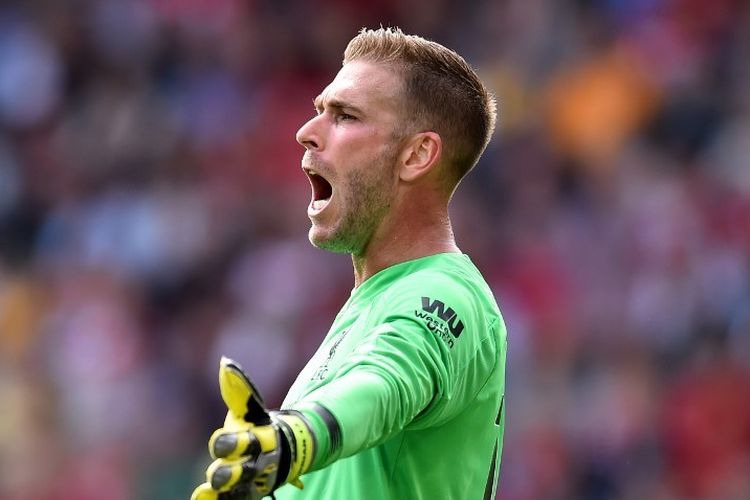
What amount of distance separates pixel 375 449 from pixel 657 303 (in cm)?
625

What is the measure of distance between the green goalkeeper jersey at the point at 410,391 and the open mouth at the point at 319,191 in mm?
271

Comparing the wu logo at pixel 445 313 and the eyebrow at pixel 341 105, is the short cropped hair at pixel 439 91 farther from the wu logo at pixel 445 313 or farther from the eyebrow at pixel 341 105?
the wu logo at pixel 445 313

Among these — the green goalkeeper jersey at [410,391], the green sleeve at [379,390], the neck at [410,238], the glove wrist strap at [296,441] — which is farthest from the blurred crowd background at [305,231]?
the glove wrist strap at [296,441]

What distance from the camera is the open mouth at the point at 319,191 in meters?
3.96

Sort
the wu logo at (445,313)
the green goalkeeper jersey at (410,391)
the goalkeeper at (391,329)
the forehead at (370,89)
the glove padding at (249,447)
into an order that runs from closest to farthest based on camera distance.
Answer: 1. the glove padding at (249,447)
2. the goalkeeper at (391,329)
3. the green goalkeeper jersey at (410,391)
4. the wu logo at (445,313)
5. the forehead at (370,89)

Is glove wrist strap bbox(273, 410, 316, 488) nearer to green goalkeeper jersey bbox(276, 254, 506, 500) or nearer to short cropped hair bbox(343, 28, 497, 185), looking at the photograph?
green goalkeeper jersey bbox(276, 254, 506, 500)

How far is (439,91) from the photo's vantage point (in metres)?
3.92

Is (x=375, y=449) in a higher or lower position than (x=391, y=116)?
lower

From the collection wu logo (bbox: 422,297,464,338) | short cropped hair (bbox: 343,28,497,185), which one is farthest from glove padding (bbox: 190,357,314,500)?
short cropped hair (bbox: 343,28,497,185)

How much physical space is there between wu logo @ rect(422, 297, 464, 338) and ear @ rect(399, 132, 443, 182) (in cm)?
63

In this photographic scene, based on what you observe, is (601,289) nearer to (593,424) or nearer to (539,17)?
(593,424)

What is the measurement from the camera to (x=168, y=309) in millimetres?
10328

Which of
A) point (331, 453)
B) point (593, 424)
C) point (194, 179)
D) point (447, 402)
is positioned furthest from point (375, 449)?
point (194, 179)

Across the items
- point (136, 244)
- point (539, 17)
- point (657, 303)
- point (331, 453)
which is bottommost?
point (331, 453)
